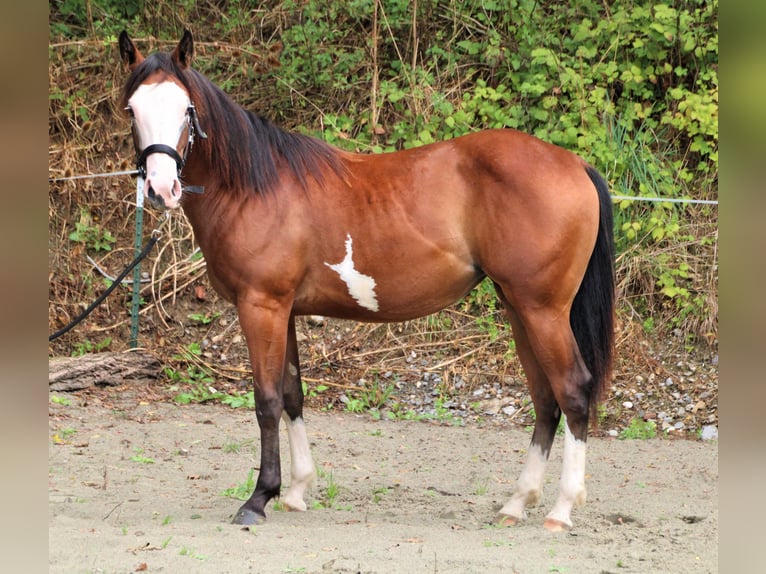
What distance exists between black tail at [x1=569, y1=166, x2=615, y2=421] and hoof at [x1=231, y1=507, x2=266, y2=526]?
1747 millimetres

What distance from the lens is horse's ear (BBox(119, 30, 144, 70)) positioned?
12.6ft

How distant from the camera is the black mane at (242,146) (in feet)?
12.9

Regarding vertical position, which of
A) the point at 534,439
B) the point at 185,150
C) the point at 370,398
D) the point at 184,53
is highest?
the point at 184,53

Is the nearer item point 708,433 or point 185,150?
point 185,150

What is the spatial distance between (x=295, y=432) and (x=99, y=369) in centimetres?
302

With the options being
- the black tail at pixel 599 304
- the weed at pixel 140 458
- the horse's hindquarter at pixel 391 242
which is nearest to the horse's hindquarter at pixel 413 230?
the horse's hindquarter at pixel 391 242

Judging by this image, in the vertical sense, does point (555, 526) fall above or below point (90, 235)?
below

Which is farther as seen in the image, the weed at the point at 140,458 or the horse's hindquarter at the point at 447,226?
the weed at the point at 140,458

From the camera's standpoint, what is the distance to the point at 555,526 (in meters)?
3.90

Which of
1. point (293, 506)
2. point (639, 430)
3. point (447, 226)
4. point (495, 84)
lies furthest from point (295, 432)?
point (495, 84)

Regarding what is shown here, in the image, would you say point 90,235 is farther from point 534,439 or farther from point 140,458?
point 534,439

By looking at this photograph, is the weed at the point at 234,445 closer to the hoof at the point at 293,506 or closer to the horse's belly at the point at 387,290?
the hoof at the point at 293,506
